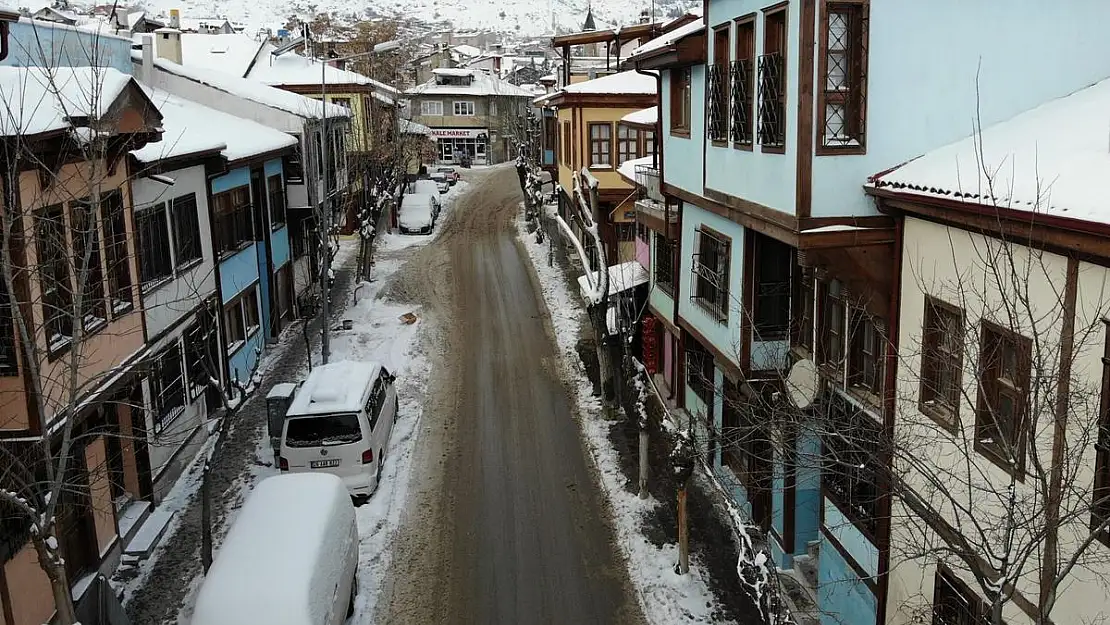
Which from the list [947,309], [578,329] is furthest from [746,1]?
[578,329]

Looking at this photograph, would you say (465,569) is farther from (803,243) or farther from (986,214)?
(986,214)

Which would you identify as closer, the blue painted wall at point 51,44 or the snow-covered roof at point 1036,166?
the snow-covered roof at point 1036,166

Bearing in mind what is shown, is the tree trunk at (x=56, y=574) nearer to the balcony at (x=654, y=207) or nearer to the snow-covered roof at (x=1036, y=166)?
the snow-covered roof at (x=1036, y=166)

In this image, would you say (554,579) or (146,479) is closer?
(554,579)

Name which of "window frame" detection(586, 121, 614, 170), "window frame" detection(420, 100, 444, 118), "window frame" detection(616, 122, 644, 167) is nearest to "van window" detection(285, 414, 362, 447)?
"window frame" detection(586, 121, 614, 170)

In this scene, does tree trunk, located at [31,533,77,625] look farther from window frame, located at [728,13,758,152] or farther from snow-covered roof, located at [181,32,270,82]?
snow-covered roof, located at [181,32,270,82]

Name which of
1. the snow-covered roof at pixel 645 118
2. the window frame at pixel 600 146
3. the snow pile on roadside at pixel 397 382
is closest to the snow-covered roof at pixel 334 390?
the snow pile on roadside at pixel 397 382

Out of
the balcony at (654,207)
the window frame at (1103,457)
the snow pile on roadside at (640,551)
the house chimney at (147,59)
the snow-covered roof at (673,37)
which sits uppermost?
the house chimney at (147,59)

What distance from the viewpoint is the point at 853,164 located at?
412 inches

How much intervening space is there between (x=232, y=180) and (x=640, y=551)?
14512 mm

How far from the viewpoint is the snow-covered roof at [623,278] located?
22.2 m

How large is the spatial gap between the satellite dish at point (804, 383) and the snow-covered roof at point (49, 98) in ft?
29.4

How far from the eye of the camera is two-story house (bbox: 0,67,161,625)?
9211 mm

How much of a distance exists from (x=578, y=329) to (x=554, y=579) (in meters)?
15.2
